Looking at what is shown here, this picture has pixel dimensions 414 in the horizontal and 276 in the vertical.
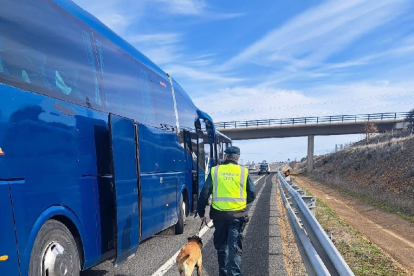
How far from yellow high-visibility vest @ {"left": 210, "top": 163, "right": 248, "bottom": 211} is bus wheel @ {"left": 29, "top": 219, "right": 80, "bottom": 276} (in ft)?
6.56

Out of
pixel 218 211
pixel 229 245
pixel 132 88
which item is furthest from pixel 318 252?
pixel 132 88

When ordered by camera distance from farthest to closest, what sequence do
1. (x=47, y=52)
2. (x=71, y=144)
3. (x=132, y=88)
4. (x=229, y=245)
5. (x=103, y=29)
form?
(x=132, y=88) < (x=103, y=29) < (x=229, y=245) < (x=71, y=144) < (x=47, y=52)

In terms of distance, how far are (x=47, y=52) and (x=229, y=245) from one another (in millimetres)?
3445

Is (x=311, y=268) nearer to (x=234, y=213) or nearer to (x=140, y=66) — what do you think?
(x=234, y=213)

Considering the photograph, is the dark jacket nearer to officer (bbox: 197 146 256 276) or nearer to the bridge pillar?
officer (bbox: 197 146 256 276)

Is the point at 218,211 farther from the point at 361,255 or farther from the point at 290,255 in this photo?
the point at 361,255

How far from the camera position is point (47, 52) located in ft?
13.9

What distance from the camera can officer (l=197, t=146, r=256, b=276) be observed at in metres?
5.10

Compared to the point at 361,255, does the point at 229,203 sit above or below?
above

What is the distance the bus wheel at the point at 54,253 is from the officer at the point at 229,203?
1866 mm

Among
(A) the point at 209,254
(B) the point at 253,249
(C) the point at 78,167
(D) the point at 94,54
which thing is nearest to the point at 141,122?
(D) the point at 94,54

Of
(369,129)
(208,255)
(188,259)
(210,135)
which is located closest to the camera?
(188,259)

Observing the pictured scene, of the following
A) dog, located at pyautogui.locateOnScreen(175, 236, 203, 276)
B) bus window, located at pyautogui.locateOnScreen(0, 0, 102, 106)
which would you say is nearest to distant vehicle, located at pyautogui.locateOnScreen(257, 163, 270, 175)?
dog, located at pyautogui.locateOnScreen(175, 236, 203, 276)

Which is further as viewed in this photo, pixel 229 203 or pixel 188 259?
pixel 229 203
